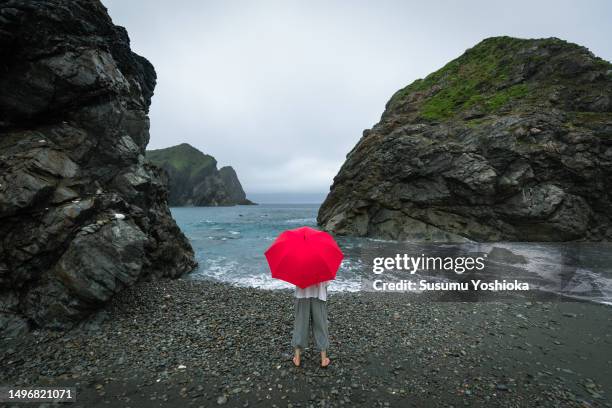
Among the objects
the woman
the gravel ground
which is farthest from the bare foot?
the gravel ground

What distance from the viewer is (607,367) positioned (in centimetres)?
805

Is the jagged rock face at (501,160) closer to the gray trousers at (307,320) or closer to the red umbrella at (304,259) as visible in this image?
the gray trousers at (307,320)

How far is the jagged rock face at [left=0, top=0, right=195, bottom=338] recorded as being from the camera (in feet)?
33.6

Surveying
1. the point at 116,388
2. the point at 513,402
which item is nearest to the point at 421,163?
the point at 513,402

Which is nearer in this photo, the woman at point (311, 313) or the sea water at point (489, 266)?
the woman at point (311, 313)

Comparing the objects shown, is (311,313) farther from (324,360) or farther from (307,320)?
(324,360)

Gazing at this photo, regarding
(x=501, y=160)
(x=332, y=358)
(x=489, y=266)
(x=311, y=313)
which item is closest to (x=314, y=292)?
(x=311, y=313)

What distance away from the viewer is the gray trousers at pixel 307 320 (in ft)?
24.3

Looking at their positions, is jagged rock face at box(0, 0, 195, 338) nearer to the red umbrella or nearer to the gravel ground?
the gravel ground

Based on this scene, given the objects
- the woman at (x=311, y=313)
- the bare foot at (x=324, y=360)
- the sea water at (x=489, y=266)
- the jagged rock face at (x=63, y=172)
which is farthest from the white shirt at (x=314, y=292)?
the sea water at (x=489, y=266)

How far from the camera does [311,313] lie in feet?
25.2

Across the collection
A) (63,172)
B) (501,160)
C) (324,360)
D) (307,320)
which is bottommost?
(324,360)

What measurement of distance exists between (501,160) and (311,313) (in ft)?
122

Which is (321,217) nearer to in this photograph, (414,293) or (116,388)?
(414,293)
